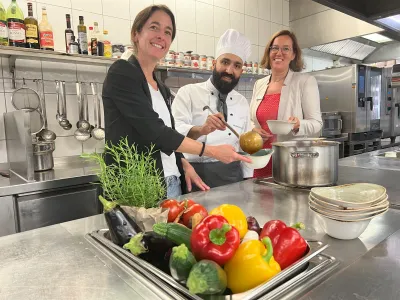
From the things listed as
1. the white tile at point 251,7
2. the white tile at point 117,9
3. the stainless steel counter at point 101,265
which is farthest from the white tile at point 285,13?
the stainless steel counter at point 101,265

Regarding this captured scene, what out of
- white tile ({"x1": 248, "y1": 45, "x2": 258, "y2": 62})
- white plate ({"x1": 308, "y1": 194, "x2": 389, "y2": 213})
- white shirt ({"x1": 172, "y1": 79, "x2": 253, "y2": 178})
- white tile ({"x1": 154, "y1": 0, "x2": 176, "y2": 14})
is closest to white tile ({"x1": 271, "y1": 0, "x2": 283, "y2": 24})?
white tile ({"x1": 248, "y1": 45, "x2": 258, "y2": 62})

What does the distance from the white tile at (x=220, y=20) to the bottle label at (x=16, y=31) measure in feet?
6.54

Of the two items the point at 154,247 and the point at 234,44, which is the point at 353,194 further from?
the point at 234,44

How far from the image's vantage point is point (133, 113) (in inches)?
48.6

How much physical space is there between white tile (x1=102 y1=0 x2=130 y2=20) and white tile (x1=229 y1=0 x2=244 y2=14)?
1.35m

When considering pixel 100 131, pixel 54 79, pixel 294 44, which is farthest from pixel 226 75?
pixel 54 79

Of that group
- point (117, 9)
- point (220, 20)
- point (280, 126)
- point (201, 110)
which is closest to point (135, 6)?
point (117, 9)

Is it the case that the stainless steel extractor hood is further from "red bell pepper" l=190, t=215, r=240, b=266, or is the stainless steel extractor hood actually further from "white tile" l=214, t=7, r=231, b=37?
"white tile" l=214, t=7, r=231, b=37

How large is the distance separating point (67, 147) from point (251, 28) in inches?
100

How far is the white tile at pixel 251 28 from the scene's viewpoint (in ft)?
12.2

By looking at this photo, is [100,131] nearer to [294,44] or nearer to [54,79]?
[54,79]

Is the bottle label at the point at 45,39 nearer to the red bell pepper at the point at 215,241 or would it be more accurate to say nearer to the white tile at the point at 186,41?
the white tile at the point at 186,41

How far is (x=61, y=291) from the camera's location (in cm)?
54

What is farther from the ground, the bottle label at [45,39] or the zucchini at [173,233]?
the bottle label at [45,39]
